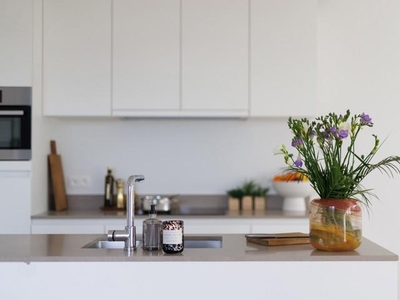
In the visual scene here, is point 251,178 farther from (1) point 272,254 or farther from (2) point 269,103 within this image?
(1) point 272,254

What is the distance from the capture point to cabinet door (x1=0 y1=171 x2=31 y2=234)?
12.6ft

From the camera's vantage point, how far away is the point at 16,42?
12.6 ft

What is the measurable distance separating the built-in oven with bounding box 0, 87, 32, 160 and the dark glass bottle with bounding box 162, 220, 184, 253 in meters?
1.85

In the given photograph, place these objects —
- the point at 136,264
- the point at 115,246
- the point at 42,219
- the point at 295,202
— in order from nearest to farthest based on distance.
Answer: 1. the point at 136,264
2. the point at 115,246
3. the point at 42,219
4. the point at 295,202

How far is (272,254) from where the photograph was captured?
→ 7.55ft

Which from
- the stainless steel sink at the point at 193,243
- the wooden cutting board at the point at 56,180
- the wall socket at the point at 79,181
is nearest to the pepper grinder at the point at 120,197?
the wall socket at the point at 79,181

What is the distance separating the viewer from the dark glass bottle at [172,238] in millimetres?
2320

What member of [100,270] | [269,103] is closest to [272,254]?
[100,270]

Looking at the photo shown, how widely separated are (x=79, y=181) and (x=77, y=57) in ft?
3.15

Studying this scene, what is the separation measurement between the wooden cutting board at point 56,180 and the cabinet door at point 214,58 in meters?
1.01

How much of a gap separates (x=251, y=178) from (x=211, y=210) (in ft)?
1.26

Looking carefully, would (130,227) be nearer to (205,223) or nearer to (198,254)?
(198,254)

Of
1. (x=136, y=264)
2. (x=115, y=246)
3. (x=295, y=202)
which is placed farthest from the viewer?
(x=295, y=202)

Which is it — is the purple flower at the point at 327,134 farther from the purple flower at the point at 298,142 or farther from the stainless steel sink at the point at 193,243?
the stainless steel sink at the point at 193,243
